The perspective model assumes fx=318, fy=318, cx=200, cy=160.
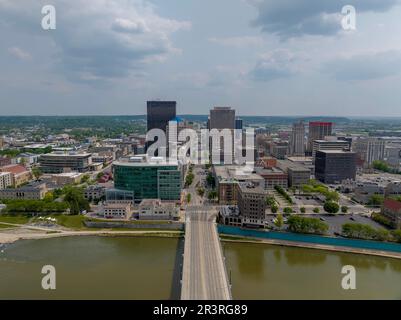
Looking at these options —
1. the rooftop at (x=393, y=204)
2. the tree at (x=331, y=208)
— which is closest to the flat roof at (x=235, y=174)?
the tree at (x=331, y=208)

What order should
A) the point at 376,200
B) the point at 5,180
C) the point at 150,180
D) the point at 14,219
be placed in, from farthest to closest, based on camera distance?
the point at 5,180, the point at 376,200, the point at 150,180, the point at 14,219

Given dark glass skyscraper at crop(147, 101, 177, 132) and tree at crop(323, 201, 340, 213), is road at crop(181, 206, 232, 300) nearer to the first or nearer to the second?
tree at crop(323, 201, 340, 213)

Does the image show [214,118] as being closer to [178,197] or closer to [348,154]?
[348,154]

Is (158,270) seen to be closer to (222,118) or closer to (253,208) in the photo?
(253,208)

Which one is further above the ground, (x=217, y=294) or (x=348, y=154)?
(x=348, y=154)

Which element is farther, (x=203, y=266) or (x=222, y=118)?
(x=222, y=118)

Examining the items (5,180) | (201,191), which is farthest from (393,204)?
(5,180)

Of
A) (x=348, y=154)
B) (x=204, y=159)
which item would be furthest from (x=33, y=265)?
(x=204, y=159)

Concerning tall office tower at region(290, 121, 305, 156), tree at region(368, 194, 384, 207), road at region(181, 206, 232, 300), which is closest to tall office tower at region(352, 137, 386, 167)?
tall office tower at region(290, 121, 305, 156)
